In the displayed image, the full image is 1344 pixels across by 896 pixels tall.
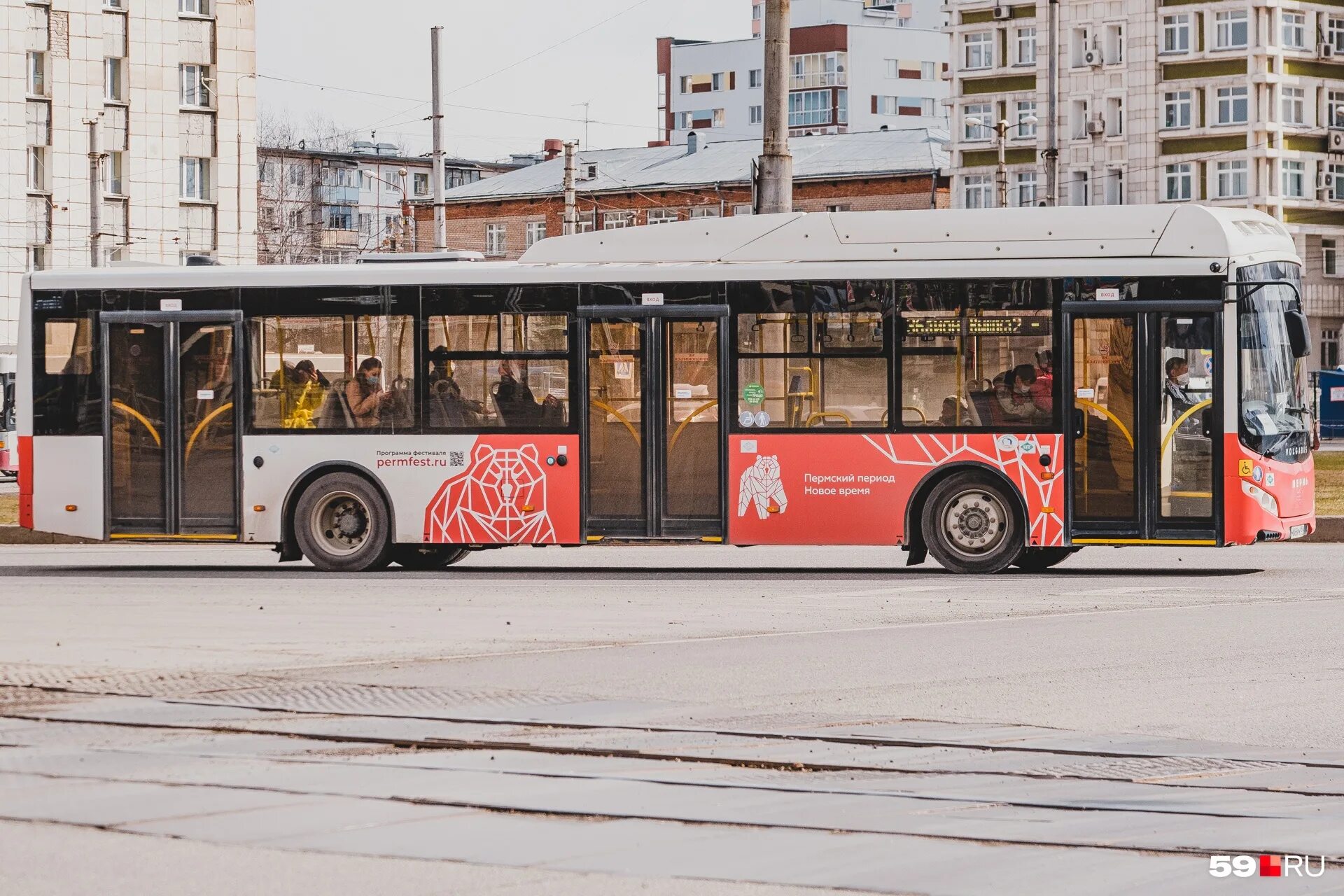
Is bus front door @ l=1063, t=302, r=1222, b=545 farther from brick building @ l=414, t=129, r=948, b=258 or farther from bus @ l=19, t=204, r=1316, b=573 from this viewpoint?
brick building @ l=414, t=129, r=948, b=258

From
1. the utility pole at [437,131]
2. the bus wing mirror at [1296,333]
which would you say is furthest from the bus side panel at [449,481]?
the utility pole at [437,131]

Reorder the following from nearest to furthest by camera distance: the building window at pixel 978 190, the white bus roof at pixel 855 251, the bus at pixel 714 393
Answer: the bus at pixel 714 393, the white bus roof at pixel 855 251, the building window at pixel 978 190

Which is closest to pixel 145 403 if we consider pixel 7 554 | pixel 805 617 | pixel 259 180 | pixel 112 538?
pixel 112 538

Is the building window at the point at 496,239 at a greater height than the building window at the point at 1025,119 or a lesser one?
lesser

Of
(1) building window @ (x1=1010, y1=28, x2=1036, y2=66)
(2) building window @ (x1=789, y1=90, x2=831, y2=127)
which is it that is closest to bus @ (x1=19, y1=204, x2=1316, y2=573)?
(1) building window @ (x1=1010, y1=28, x2=1036, y2=66)

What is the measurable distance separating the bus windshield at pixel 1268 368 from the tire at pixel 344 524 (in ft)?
24.7

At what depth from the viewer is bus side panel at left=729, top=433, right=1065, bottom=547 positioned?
1778 cm

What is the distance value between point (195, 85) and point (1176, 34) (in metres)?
36.6

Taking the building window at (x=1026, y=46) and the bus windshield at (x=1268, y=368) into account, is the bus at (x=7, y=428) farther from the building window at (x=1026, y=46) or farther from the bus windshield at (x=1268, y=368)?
Answer: the building window at (x=1026, y=46)

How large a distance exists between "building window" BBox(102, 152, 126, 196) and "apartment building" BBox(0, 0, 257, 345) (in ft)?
0.16

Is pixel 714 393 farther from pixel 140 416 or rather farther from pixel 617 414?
pixel 140 416

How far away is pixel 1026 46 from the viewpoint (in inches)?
→ 3332

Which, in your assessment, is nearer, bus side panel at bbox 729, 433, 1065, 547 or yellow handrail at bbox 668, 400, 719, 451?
bus side panel at bbox 729, 433, 1065, 547

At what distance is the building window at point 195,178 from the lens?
73.8m
